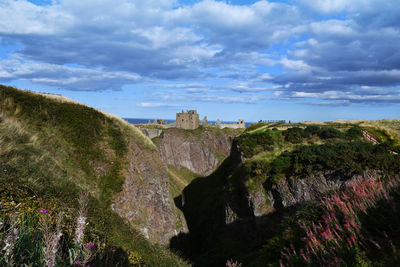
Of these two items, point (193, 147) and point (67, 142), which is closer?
point (67, 142)

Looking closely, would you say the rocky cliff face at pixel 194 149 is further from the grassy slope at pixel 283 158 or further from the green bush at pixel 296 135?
the green bush at pixel 296 135

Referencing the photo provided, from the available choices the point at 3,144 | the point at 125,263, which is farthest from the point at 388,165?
the point at 3,144

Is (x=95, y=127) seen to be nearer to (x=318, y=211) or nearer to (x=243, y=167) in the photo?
(x=243, y=167)

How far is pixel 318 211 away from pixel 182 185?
219 ft

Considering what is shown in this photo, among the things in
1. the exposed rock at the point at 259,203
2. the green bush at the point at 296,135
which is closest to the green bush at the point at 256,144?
the green bush at the point at 296,135

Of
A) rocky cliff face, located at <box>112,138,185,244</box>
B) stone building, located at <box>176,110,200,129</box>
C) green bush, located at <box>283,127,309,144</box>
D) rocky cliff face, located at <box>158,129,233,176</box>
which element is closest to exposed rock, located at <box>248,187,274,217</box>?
green bush, located at <box>283,127,309,144</box>

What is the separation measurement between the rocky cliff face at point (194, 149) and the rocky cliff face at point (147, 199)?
2021 inches

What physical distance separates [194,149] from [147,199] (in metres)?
61.8

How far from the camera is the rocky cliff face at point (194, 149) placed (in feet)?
274

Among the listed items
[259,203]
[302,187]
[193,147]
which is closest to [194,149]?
[193,147]

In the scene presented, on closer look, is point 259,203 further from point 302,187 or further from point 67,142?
point 67,142

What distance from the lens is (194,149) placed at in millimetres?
86875

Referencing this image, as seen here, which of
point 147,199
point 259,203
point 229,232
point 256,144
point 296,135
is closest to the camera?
point 259,203

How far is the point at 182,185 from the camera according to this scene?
7181 centimetres
